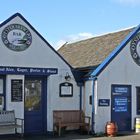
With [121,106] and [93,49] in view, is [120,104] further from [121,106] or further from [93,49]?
[93,49]

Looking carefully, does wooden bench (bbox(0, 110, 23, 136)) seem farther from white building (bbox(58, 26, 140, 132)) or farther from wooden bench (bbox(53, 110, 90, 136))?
white building (bbox(58, 26, 140, 132))

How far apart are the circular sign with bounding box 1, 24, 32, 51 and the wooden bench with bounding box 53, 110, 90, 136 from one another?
128 inches

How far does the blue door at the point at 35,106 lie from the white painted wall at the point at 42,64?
0.86 feet

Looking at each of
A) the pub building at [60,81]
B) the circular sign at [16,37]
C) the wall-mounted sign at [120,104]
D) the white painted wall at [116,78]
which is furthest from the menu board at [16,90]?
the wall-mounted sign at [120,104]

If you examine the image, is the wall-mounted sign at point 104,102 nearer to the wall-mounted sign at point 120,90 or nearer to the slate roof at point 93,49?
the wall-mounted sign at point 120,90

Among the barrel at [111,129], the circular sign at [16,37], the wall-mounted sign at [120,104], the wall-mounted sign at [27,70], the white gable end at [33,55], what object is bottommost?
the barrel at [111,129]

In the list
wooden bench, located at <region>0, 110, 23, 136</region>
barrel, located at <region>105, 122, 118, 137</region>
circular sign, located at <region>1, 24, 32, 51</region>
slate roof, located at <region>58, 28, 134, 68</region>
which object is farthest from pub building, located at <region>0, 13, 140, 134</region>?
barrel, located at <region>105, 122, 118, 137</region>

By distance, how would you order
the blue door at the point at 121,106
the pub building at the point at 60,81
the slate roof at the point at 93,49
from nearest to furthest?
1. the pub building at the point at 60,81
2. the blue door at the point at 121,106
3. the slate roof at the point at 93,49

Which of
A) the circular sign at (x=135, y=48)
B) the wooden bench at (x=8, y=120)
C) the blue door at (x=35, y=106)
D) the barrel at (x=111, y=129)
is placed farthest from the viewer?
the circular sign at (x=135, y=48)

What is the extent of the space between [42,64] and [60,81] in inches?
47.3

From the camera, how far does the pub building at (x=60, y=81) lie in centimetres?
1778

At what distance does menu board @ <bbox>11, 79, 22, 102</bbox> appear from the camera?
17.8 metres

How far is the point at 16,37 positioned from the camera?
1792 centimetres

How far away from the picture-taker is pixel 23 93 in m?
18.0
